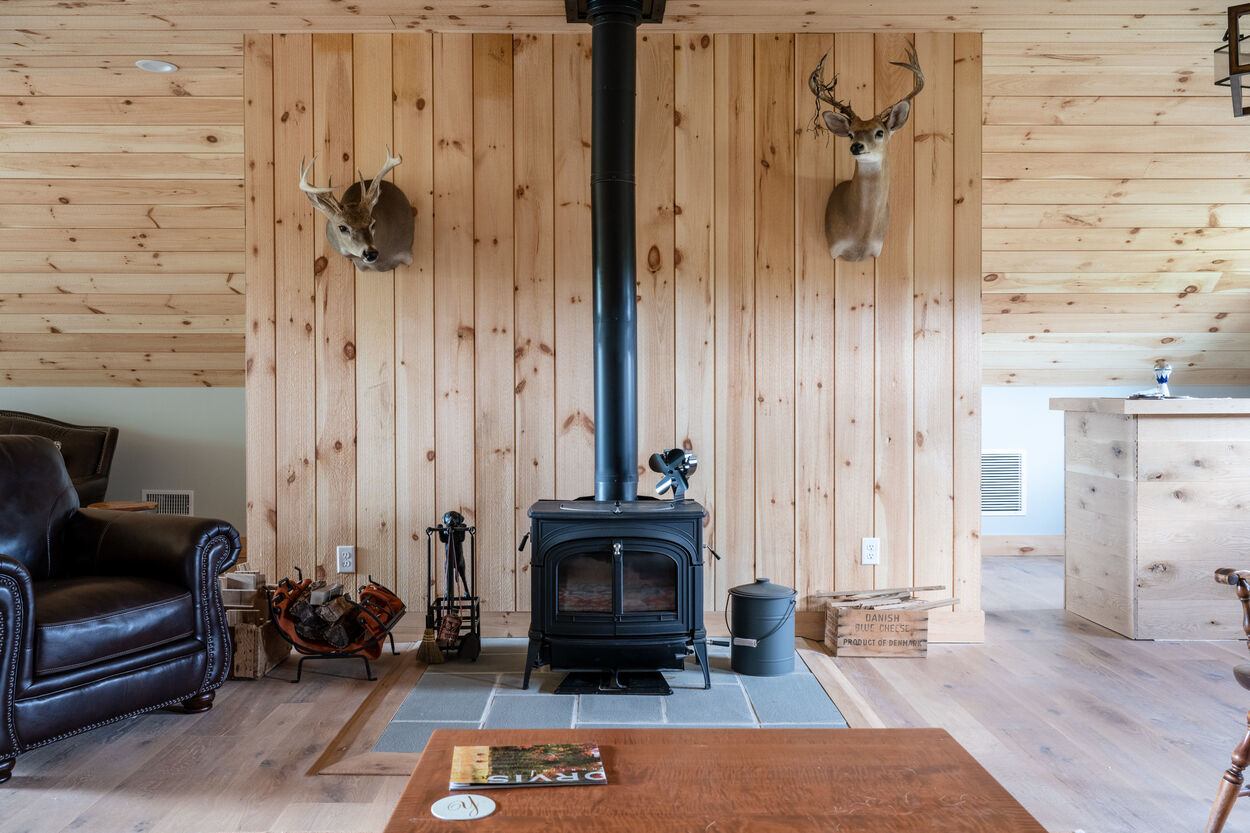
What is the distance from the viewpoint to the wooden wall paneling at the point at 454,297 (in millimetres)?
3859

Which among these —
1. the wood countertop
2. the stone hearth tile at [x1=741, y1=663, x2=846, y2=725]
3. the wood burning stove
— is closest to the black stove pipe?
the wood burning stove

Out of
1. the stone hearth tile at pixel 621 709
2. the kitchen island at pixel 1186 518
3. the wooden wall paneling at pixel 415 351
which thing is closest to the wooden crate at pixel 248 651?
the wooden wall paneling at pixel 415 351

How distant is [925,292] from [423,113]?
231cm

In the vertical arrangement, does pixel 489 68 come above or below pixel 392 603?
above

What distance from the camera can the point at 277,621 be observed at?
3359mm

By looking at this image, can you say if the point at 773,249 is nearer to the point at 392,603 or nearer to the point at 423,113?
the point at 423,113

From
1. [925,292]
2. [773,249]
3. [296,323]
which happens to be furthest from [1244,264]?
[296,323]

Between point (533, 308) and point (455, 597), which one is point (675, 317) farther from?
point (455, 597)

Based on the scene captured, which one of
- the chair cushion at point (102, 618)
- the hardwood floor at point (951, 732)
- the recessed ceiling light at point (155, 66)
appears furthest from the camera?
the recessed ceiling light at point (155, 66)

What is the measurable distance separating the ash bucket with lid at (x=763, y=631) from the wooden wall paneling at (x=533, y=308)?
39.5 inches

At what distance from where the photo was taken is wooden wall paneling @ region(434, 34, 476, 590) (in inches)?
152

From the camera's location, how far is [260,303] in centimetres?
388

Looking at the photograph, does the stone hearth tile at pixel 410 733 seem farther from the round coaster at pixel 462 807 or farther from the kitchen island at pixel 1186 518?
the kitchen island at pixel 1186 518

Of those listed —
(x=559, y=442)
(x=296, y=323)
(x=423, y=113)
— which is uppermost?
(x=423, y=113)
